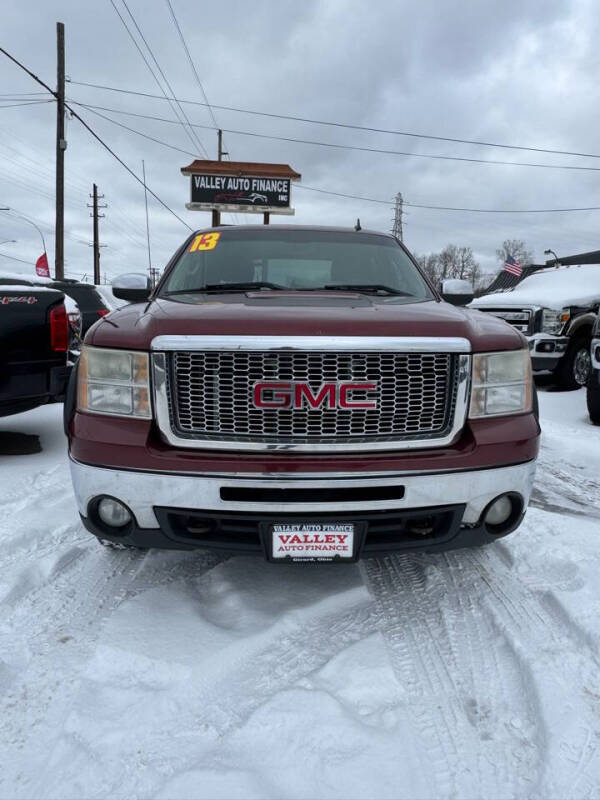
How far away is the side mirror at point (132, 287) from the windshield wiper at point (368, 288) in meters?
1.18

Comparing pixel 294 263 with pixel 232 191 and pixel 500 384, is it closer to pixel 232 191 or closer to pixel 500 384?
pixel 500 384

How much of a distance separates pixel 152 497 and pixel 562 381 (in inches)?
337

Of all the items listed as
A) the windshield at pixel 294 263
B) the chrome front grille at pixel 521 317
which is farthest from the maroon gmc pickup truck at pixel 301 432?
the chrome front grille at pixel 521 317

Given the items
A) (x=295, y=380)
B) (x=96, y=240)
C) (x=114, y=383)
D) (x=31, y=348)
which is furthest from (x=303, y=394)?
(x=96, y=240)

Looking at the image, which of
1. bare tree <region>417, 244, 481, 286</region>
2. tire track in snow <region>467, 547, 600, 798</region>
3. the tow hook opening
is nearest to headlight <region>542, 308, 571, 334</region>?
tire track in snow <region>467, 547, 600, 798</region>

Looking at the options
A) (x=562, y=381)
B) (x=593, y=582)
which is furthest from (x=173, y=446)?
(x=562, y=381)

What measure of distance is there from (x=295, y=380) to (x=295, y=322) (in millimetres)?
223

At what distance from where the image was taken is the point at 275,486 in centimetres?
213

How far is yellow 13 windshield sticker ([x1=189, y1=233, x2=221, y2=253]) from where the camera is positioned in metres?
3.77

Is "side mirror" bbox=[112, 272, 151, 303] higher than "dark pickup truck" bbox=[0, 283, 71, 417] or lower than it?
higher

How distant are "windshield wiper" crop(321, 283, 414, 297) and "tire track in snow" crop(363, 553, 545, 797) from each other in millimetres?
1473

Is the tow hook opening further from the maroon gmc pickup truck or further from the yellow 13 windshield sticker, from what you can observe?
the yellow 13 windshield sticker

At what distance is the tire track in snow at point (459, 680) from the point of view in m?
1.65

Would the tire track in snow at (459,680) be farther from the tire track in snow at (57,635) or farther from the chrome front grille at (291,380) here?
the tire track in snow at (57,635)
